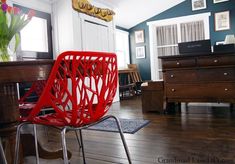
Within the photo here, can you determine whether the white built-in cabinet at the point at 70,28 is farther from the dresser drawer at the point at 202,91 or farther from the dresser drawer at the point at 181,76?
the dresser drawer at the point at 202,91

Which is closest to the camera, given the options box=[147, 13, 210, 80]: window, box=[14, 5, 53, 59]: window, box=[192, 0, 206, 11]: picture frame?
box=[14, 5, 53, 59]: window

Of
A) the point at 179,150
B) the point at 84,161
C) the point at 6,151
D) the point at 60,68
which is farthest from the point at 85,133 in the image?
the point at 60,68

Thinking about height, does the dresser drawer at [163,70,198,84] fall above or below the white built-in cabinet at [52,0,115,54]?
below

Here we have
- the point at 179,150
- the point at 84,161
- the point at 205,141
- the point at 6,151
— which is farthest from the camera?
the point at 205,141

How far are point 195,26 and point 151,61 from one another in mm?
1662

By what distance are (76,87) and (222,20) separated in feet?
20.4

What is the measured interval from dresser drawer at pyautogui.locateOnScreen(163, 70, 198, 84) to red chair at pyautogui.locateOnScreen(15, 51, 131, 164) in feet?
7.45

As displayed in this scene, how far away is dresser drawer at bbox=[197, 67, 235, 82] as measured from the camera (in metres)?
2.92

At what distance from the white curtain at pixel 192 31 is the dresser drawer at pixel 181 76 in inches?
149

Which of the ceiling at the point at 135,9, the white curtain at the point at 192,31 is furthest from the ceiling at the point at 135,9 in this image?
the white curtain at the point at 192,31

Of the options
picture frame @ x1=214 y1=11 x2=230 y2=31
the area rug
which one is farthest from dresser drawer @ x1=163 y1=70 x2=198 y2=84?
picture frame @ x1=214 y1=11 x2=230 y2=31

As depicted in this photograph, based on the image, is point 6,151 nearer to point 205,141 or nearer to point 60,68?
point 60,68

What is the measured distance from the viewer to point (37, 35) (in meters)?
3.89

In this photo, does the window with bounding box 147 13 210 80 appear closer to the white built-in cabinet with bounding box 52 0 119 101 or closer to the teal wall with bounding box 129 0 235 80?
the teal wall with bounding box 129 0 235 80
